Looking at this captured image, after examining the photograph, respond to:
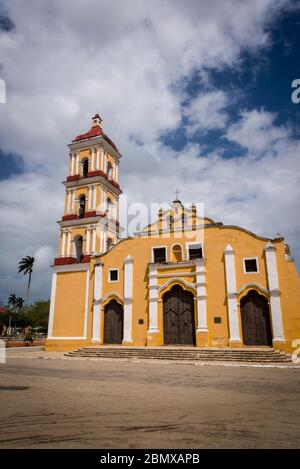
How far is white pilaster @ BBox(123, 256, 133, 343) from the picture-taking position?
20.7 meters

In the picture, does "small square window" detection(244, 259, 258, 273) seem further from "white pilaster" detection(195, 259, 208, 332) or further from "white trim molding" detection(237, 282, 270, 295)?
"white pilaster" detection(195, 259, 208, 332)

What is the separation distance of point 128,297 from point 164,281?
2.65 metres

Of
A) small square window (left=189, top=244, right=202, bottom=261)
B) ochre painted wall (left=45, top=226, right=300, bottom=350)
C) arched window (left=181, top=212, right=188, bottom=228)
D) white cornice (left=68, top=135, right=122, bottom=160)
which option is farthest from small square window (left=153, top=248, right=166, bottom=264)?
white cornice (left=68, top=135, right=122, bottom=160)

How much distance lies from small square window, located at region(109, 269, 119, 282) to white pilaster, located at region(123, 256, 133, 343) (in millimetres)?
789

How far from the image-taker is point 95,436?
14.3 ft

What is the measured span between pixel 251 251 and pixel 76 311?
12.5 metres

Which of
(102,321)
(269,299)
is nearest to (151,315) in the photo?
(102,321)

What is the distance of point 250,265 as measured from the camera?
19.2m

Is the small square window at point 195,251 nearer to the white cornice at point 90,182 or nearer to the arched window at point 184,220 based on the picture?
the arched window at point 184,220

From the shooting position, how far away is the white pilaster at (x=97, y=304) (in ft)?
70.3

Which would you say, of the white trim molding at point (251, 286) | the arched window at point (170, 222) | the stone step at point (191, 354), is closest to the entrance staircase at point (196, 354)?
the stone step at point (191, 354)

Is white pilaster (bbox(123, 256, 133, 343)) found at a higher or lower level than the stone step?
higher

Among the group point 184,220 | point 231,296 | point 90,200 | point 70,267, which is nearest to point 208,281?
point 231,296

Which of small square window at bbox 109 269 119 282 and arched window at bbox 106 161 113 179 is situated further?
arched window at bbox 106 161 113 179
